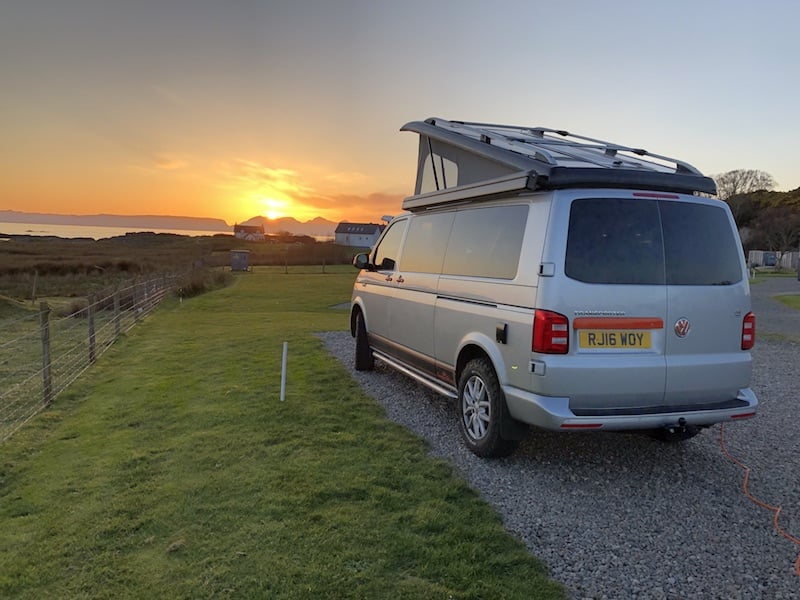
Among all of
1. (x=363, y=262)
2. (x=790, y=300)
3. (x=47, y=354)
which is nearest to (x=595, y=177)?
(x=363, y=262)

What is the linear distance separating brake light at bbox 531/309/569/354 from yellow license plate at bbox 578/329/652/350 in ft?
0.41

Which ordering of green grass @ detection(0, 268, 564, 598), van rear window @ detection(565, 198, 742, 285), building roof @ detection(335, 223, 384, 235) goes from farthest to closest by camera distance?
building roof @ detection(335, 223, 384, 235) → van rear window @ detection(565, 198, 742, 285) → green grass @ detection(0, 268, 564, 598)

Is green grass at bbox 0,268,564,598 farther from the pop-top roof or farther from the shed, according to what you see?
the shed

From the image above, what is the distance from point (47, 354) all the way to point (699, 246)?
7668 millimetres

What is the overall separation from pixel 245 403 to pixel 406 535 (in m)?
3.51

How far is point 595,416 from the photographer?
152 inches

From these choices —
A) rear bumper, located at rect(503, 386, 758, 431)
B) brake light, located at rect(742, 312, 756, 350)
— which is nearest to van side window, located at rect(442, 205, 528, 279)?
rear bumper, located at rect(503, 386, 758, 431)

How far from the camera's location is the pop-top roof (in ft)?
13.3

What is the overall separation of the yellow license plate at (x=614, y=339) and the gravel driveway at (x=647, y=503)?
1.11 metres

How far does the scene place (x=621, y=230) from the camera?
4.06 m

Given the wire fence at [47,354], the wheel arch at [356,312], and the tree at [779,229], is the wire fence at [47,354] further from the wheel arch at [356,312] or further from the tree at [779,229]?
the tree at [779,229]

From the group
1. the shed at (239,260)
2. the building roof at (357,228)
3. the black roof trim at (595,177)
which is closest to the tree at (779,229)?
the shed at (239,260)

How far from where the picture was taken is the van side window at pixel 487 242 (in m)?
4.38

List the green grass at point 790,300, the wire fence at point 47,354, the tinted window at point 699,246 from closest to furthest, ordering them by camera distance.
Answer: the tinted window at point 699,246 < the wire fence at point 47,354 < the green grass at point 790,300
